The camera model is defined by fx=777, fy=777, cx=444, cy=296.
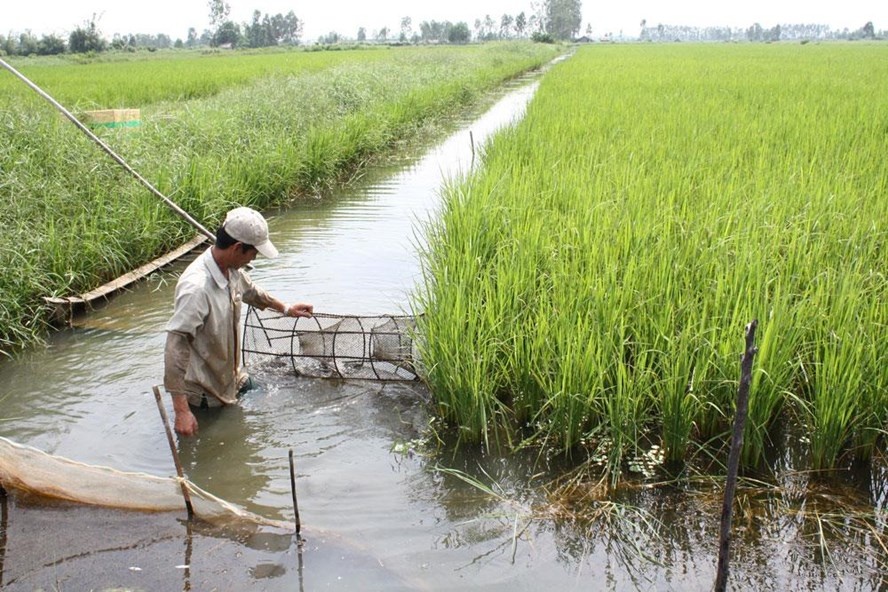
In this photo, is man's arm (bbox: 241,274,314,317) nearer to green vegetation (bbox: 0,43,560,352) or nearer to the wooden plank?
green vegetation (bbox: 0,43,560,352)

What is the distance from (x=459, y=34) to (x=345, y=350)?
292 feet

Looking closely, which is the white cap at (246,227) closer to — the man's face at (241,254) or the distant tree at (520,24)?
the man's face at (241,254)

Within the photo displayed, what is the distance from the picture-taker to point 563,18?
105188mm

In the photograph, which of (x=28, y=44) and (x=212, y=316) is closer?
(x=212, y=316)

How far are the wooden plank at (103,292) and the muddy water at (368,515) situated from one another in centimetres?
60

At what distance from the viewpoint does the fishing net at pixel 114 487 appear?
8.26 ft

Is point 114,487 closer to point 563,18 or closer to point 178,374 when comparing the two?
point 178,374

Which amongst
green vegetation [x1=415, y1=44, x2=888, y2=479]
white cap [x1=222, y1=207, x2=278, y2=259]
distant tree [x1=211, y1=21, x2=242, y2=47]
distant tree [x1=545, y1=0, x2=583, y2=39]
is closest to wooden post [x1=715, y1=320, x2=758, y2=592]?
green vegetation [x1=415, y1=44, x2=888, y2=479]

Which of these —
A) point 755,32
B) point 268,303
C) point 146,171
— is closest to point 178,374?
point 268,303

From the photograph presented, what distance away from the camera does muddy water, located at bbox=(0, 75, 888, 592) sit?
2.37 meters

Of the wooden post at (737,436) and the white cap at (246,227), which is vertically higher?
the white cap at (246,227)

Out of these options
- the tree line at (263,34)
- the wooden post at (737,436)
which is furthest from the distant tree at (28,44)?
the wooden post at (737,436)

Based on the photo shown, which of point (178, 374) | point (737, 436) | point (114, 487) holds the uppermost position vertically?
point (737, 436)

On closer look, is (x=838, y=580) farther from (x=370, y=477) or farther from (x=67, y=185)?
(x=67, y=185)
